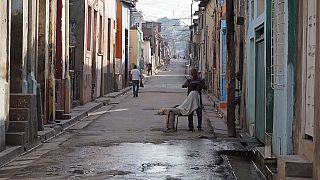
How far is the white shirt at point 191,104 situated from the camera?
Answer: 672 inches

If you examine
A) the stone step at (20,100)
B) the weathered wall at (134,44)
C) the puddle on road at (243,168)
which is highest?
the weathered wall at (134,44)

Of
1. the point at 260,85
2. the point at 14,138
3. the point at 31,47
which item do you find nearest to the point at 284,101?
the point at 260,85

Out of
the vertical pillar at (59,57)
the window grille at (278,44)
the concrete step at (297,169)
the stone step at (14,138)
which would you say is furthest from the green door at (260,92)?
the vertical pillar at (59,57)

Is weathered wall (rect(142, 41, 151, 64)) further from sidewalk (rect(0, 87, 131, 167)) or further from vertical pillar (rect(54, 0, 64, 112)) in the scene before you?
vertical pillar (rect(54, 0, 64, 112))

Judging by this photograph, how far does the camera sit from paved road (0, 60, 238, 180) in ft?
33.7

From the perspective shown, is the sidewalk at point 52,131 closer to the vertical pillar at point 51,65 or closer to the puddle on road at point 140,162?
the vertical pillar at point 51,65

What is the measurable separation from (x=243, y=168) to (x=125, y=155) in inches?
97.6

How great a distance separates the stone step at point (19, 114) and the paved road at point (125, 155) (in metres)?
0.74

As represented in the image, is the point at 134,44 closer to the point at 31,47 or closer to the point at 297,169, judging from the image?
the point at 31,47

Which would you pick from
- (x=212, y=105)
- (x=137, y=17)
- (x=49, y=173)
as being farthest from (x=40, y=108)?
(x=137, y=17)

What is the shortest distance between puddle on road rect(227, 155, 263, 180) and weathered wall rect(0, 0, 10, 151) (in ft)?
13.9

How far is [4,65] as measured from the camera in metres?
12.1

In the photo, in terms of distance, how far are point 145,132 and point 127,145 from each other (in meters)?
2.99

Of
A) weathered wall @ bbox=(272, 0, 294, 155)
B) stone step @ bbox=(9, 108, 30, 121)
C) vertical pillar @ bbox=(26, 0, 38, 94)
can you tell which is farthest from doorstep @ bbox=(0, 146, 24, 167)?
weathered wall @ bbox=(272, 0, 294, 155)
